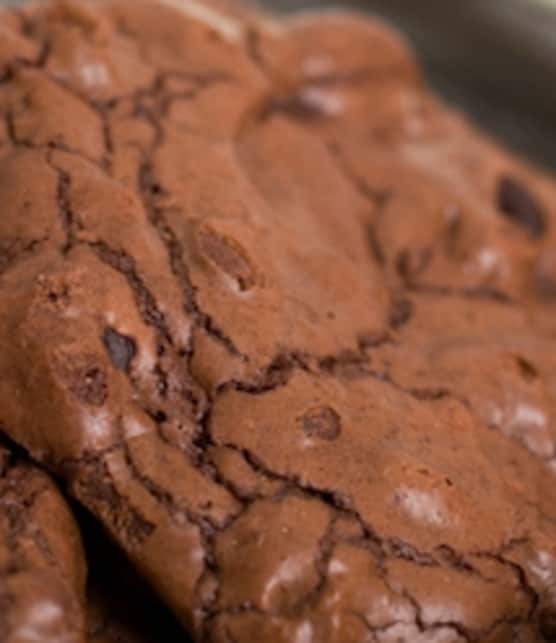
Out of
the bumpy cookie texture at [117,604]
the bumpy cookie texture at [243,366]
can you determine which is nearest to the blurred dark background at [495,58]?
the bumpy cookie texture at [243,366]

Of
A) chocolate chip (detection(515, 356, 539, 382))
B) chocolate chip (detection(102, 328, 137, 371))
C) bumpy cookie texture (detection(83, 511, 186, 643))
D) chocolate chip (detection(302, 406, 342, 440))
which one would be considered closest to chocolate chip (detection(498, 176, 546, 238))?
chocolate chip (detection(515, 356, 539, 382))

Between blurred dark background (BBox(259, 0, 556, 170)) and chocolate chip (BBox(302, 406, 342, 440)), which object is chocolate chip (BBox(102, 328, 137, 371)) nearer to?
chocolate chip (BBox(302, 406, 342, 440))

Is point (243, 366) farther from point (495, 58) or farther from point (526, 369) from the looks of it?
point (495, 58)

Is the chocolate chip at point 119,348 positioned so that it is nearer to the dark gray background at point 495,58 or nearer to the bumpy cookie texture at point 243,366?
the bumpy cookie texture at point 243,366

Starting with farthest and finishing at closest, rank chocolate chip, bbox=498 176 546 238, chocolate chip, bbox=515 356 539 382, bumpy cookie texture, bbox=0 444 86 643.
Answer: chocolate chip, bbox=498 176 546 238 < chocolate chip, bbox=515 356 539 382 < bumpy cookie texture, bbox=0 444 86 643

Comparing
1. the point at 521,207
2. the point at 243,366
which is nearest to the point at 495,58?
the point at 521,207

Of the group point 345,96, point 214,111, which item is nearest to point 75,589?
point 214,111

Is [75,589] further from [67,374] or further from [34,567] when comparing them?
[67,374]
